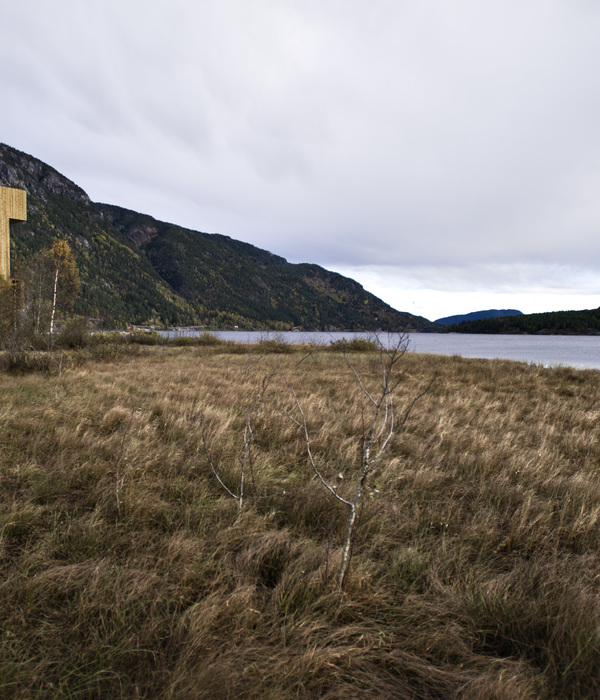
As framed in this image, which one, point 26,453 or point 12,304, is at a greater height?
point 12,304

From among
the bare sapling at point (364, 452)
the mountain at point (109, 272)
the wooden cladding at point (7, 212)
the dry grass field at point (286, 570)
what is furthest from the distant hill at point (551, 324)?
the bare sapling at point (364, 452)

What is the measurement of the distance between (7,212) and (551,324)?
93.8 m

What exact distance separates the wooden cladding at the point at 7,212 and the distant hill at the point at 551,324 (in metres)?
73.0

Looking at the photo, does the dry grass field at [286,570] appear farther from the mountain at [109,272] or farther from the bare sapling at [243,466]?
the mountain at [109,272]

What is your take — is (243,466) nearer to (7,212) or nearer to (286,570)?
(286,570)

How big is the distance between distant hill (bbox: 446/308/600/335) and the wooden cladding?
7298 cm

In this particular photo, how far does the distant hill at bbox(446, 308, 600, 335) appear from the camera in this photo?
7368 centimetres

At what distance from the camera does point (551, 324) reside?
7719cm

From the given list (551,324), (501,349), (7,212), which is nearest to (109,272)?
(7,212)

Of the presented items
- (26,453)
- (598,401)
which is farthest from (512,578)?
(598,401)

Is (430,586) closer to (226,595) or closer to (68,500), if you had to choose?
(226,595)

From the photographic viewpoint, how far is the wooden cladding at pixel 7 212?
12.4 m

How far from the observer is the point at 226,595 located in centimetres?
170

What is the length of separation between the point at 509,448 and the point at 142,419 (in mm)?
4617
